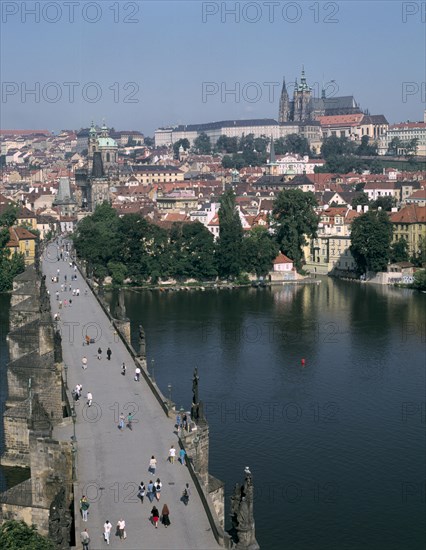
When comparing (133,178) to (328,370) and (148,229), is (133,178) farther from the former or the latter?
(328,370)

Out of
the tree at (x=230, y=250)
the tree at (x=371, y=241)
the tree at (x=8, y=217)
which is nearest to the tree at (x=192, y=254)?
the tree at (x=230, y=250)

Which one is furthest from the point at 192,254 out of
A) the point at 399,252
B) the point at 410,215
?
the point at 410,215

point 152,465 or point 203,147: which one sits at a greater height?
point 203,147

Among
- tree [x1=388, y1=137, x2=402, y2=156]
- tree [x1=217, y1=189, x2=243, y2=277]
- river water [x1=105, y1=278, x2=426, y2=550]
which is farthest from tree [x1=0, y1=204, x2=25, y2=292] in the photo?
tree [x1=388, y1=137, x2=402, y2=156]

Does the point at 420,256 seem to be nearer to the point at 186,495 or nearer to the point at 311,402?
the point at 311,402

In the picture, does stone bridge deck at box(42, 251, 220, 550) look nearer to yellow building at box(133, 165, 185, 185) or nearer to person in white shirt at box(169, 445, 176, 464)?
person in white shirt at box(169, 445, 176, 464)

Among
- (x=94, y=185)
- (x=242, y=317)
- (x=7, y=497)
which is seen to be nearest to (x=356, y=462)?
(x=7, y=497)
